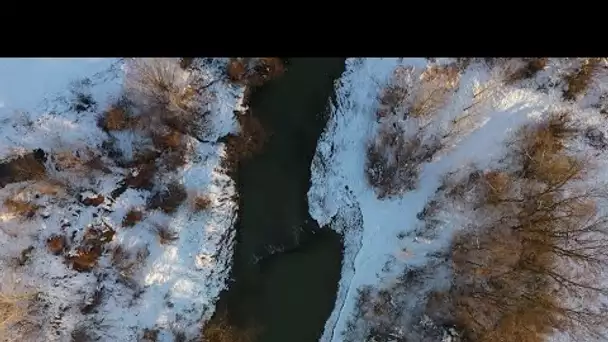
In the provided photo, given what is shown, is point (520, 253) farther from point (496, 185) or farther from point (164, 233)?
A: point (164, 233)

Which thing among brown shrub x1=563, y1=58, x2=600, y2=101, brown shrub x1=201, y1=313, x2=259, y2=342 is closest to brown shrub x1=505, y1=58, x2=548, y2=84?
brown shrub x1=563, y1=58, x2=600, y2=101

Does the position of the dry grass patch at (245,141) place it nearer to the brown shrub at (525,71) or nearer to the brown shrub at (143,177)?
the brown shrub at (143,177)

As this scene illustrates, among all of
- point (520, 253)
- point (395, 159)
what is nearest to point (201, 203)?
point (395, 159)

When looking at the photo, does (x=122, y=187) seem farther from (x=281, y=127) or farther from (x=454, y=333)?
(x=454, y=333)
